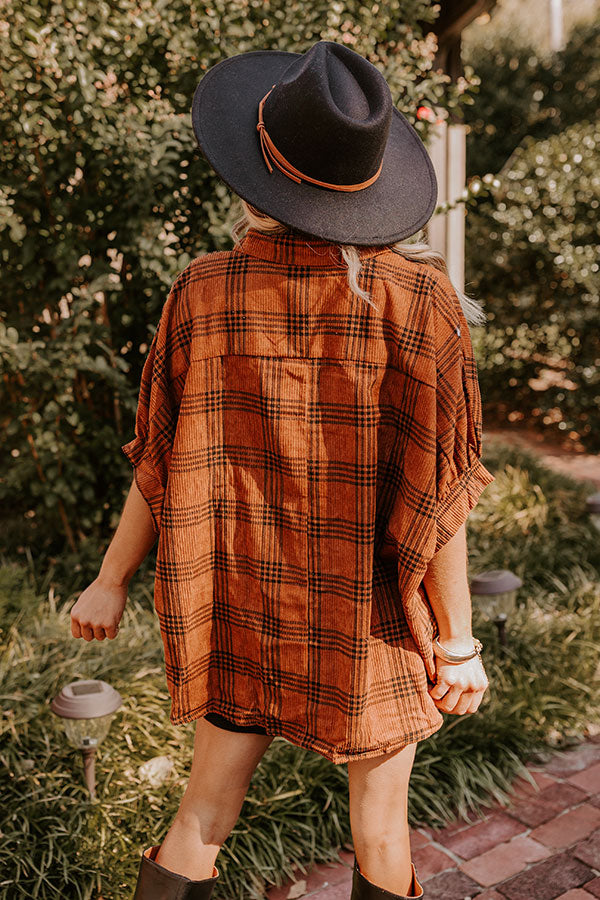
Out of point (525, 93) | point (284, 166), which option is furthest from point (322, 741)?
point (525, 93)

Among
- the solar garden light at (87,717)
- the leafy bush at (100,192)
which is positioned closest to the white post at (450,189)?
the leafy bush at (100,192)

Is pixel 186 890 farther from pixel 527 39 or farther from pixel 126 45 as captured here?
pixel 527 39

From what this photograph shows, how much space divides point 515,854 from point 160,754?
41.9 inches

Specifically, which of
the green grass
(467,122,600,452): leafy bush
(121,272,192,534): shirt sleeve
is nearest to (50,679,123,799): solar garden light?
the green grass

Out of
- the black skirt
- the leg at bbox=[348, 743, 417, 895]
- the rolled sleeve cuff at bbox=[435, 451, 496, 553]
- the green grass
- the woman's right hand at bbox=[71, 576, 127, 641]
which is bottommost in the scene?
the green grass

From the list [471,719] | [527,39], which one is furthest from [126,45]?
[527,39]

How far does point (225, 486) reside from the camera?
1.43m

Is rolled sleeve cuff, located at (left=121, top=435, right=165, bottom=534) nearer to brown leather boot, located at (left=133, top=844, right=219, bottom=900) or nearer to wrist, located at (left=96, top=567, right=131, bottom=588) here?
wrist, located at (left=96, top=567, right=131, bottom=588)

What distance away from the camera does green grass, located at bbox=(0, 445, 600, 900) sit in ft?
7.19

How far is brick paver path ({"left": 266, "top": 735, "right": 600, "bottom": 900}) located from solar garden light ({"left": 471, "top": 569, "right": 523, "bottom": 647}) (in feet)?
1.92

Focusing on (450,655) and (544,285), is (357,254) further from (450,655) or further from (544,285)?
(544,285)

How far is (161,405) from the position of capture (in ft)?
4.82

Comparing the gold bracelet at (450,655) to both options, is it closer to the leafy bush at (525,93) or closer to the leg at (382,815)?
the leg at (382,815)

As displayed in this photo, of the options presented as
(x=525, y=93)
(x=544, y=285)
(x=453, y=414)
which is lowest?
(x=544, y=285)
